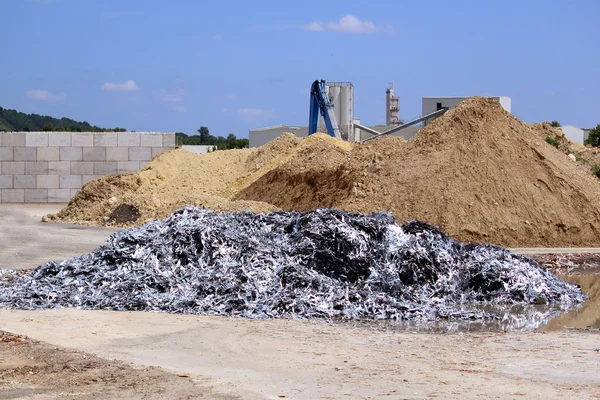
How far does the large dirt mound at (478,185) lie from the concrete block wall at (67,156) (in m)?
10.6

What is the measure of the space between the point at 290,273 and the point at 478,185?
42.1ft

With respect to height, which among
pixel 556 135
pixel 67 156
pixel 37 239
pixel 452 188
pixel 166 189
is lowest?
pixel 37 239

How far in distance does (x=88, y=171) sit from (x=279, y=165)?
9329mm

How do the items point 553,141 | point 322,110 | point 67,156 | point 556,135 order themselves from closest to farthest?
point 67,156 < point 322,110 < point 553,141 < point 556,135

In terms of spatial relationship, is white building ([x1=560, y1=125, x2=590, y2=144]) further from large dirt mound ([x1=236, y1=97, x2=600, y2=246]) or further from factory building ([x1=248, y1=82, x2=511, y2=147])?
large dirt mound ([x1=236, y1=97, x2=600, y2=246])

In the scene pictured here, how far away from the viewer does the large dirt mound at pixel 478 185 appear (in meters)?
22.9

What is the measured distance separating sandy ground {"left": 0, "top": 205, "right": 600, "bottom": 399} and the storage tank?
134ft

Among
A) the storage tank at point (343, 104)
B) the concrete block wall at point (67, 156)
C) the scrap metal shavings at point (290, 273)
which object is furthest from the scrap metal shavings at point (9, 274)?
the storage tank at point (343, 104)

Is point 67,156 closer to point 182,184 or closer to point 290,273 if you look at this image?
point 182,184

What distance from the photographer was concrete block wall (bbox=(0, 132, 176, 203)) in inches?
1442

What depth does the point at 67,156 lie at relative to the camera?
36.7 metres

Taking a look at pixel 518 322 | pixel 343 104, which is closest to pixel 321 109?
pixel 343 104

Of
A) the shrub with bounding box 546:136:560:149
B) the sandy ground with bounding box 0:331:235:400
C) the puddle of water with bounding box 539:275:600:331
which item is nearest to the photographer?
the sandy ground with bounding box 0:331:235:400

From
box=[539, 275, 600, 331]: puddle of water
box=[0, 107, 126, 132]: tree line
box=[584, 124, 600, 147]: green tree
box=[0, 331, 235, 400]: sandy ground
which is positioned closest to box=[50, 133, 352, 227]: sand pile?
box=[539, 275, 600, 331]: puddle of water
